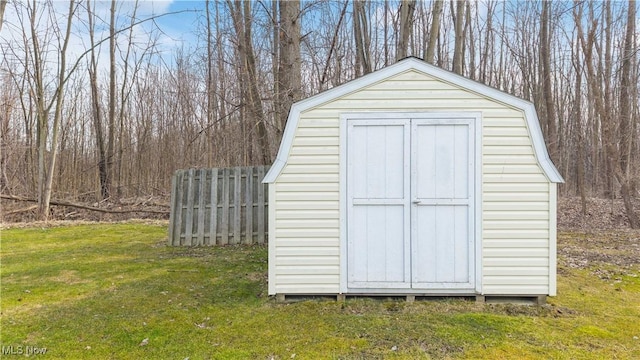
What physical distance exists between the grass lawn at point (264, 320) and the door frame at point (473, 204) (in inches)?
6.1

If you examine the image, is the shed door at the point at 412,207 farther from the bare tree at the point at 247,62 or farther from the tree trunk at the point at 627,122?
the tree trunk at the point at 627,122

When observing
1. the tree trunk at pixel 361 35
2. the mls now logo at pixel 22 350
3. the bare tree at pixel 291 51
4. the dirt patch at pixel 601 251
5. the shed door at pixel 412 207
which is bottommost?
the mls now logo at pixel 22 350

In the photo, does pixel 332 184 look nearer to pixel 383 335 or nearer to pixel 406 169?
pixel 406 169

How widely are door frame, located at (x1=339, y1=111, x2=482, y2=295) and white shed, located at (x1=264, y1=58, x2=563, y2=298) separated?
Result: 0.01 m

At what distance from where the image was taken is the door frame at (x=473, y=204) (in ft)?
13.3

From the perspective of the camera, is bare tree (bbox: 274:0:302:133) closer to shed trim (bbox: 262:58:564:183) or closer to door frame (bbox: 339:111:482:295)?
shed trim (bbox: 262:58:564:183)

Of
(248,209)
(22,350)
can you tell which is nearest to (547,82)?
(248,209)

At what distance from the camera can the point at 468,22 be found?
50.5ft

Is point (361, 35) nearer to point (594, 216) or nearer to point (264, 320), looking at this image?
point (594, 216)

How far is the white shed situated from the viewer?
13.2ft

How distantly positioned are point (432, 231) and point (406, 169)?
0.73 metres

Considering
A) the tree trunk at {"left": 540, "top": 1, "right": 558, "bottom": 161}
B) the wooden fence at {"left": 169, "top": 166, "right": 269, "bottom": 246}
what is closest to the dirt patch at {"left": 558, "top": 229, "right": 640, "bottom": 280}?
the tree trunk at {"left": 540, "top": 1, "right": 558, "bottom": 161}

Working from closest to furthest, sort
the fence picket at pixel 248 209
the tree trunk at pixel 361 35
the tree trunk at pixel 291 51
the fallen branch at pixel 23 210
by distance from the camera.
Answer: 1. the tree trunk at pixel 291 51
2. the fence picket at pixel 248 209
3. the fallen branch at pixel 23 210
4. the tree trunk at pixel 361 35

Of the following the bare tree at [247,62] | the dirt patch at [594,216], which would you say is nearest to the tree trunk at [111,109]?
the bare tree at [247,62]
